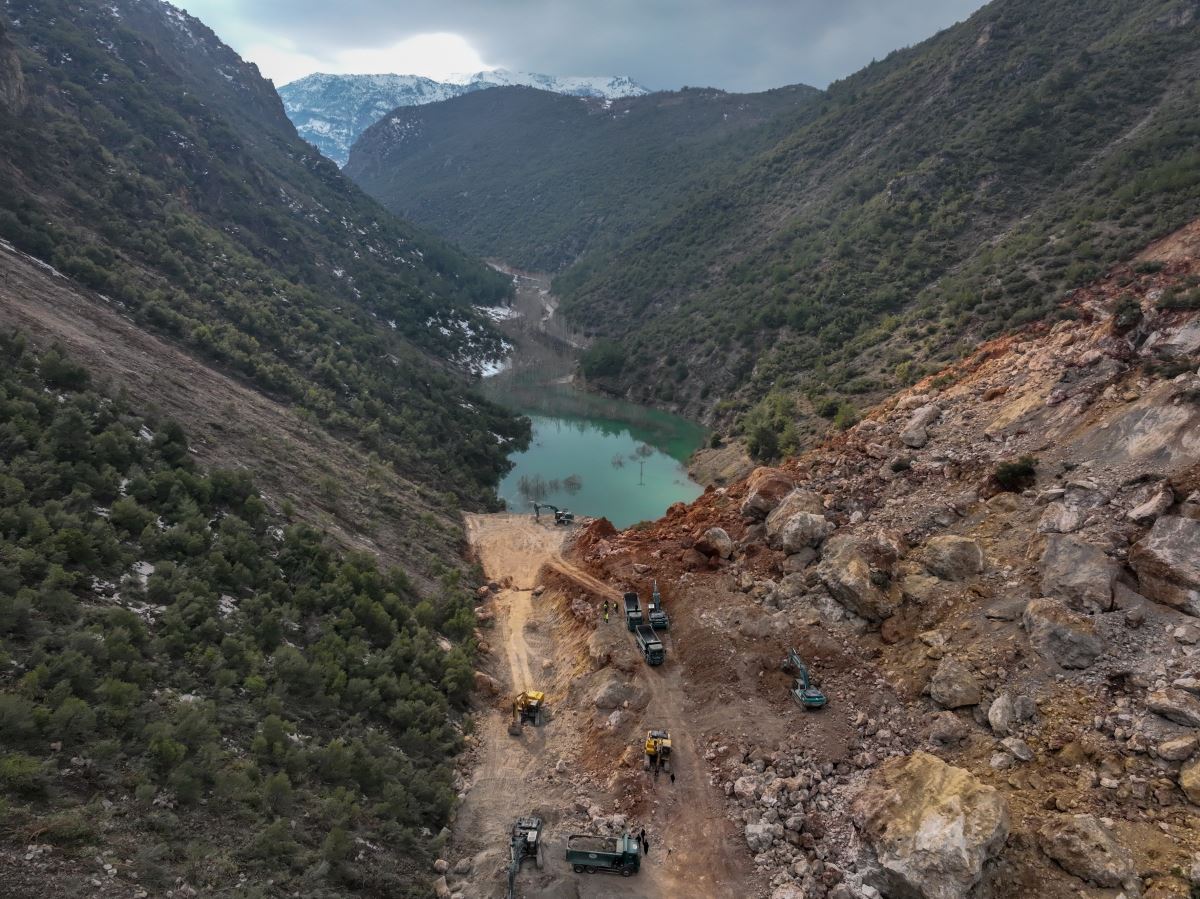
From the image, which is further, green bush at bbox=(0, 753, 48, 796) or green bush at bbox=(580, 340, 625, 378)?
green bush at bbox=(580, 340, 625, 378)

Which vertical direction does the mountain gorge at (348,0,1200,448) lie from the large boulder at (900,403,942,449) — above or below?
above

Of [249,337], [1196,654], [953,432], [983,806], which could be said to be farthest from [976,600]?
[249,337]

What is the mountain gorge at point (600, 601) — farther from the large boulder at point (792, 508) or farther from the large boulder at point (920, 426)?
the large boulder at point (792, 508)

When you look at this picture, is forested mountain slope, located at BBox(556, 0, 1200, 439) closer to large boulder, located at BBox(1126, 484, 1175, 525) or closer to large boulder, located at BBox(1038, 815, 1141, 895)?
large boulder, located at BBox(1126, 484, 1175, 525)

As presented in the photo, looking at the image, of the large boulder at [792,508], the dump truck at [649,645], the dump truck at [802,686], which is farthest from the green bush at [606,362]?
the dump truck at [802,686]

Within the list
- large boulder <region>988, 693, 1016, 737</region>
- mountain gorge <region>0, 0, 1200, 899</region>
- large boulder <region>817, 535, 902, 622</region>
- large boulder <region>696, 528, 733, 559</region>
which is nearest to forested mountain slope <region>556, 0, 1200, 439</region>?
mountain gorge <region>0, 0, 1200, 899</region>

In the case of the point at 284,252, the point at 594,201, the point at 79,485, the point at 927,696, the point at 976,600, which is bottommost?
→ the point at 79,485

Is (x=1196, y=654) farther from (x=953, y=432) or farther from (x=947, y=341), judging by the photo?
(x=947, y=341)
